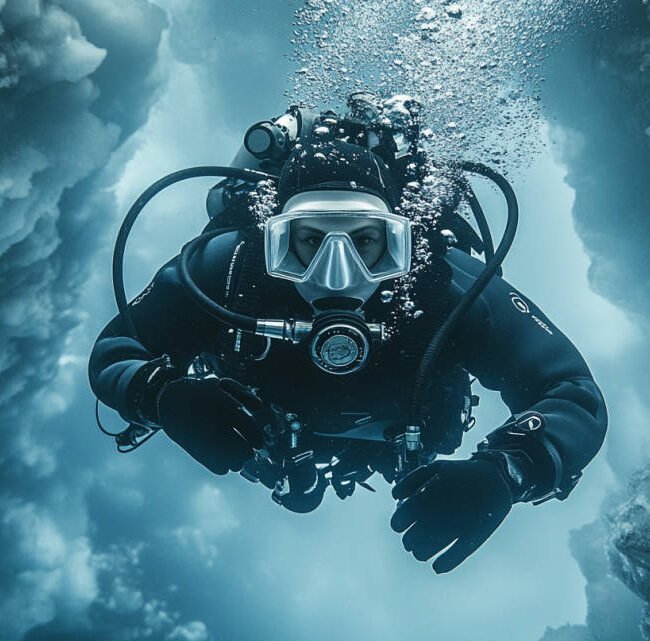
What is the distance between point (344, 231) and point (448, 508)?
4.86ft

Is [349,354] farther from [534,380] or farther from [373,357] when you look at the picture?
[534,380]

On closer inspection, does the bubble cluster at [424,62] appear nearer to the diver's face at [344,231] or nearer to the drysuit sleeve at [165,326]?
the diver's face at [344,231]

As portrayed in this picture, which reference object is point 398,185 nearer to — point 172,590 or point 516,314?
point 516,314

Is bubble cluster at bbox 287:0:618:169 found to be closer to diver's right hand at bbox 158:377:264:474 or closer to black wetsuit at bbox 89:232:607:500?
black wetsuit at bbox 89:232:607:500

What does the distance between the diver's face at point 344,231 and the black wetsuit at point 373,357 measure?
0.25 m

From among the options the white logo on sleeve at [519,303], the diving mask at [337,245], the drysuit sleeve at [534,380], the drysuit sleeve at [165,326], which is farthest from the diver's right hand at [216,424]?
the white logo on sleeve at [519,303]

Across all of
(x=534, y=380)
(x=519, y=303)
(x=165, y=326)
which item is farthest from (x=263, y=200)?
(x=534, y=380)

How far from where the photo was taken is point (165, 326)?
2846mm

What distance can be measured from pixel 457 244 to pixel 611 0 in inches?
305

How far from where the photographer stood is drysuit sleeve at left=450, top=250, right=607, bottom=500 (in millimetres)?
2152

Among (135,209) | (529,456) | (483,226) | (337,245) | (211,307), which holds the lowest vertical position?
(529,456)

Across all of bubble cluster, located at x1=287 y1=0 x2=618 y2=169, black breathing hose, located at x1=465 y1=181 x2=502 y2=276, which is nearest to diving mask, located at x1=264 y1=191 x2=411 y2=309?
black breathing hose, located at x1=465 y1=181 x2=502 y2=276

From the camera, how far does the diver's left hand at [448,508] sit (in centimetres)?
178

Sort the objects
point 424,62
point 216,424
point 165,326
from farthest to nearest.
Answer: point 424,62, point 165,326, point 216,424
